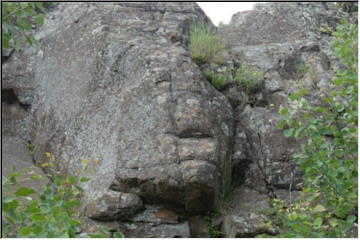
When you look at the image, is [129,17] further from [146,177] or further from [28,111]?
[146,177]

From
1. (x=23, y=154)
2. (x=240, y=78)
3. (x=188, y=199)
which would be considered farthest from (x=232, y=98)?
(x=23, y=154)

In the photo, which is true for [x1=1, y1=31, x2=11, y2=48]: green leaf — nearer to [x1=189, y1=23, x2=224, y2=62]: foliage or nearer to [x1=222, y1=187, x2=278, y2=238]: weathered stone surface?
[x1=222, y1=187, x2=278, y2=238]: weathered stone surface

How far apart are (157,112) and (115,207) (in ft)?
3.70

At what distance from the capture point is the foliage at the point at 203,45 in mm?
7371

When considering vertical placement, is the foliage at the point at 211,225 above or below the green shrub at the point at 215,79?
below

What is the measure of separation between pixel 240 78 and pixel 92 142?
2.01 m

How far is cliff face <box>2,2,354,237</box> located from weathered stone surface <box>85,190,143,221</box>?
0.01 meters

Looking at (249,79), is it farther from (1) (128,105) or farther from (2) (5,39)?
(2) (5,39)

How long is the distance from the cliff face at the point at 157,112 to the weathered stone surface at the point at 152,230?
0.01 meters

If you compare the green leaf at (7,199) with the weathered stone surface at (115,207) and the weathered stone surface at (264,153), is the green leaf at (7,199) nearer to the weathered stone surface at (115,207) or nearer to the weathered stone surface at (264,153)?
the weathered stone surface at (115,207)

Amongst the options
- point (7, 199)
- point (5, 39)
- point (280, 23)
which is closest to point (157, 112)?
point (5, 39)

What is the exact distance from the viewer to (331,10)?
9.12 metres

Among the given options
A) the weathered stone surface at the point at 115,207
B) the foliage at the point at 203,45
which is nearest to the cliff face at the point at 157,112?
the weathered stone surface at the point at 115,207

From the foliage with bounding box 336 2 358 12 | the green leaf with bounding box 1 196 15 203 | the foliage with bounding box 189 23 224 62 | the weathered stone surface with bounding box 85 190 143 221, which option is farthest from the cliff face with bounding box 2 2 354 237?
the green leaf with bounding box 1 196 15 203
